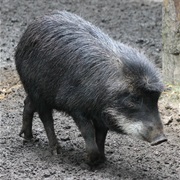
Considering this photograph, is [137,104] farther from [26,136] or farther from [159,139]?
[26,136]

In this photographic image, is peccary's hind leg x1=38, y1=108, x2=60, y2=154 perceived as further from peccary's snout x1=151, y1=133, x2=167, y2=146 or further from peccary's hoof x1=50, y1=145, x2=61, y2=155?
peccary's snout x1=151, y1=133, x2=167, y2=146

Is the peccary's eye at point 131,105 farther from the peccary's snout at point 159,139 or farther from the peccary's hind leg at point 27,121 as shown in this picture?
the peccary's hind leg at point 27,121

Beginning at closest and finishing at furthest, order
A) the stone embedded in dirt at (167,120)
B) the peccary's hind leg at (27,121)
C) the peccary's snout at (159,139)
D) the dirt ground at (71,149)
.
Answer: the peccary's snout at (159,139), the dirt ground at (71,149), the peccary's hind leg at (27,121), the stone embedded in dirt at (167,120)

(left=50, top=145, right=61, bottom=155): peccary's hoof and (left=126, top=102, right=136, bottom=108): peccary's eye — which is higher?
(left=126, top=102, right=136, bottom=108): peccary's eye

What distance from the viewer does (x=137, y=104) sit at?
5547mm

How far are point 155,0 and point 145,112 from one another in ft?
24.7

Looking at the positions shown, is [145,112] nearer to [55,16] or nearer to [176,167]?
[176,167]

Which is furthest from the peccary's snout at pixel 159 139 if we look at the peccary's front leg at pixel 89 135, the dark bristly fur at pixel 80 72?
the peccary's front leg at pixel 89 135

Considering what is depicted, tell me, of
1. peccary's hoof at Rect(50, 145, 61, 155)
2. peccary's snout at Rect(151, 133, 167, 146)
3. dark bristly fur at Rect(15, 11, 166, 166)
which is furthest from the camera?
peccary's hoof at Rect(50, 145, 61, 155)

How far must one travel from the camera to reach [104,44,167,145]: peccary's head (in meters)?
5.50

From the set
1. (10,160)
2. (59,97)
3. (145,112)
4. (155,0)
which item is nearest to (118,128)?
(145,112)

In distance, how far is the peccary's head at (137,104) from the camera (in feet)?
18.1

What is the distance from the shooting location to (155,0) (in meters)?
12.8

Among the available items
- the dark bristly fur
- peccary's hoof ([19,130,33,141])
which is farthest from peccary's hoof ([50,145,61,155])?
peccary's hoof ([19,130,33,141])
